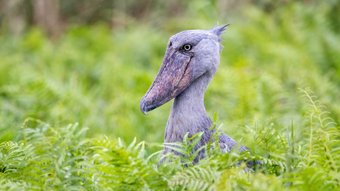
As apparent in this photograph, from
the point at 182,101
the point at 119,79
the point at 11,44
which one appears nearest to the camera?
the point at 182,101

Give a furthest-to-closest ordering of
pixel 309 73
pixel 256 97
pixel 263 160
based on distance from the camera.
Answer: pixel 309 73, pixel 256 97, pixel 263 160

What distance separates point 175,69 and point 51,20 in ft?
34.1

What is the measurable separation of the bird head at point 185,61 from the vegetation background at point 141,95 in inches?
12.2

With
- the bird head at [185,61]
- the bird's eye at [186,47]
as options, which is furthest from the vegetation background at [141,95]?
the bird's eye at [186,47]

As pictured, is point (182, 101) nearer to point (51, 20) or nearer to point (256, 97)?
point (256, 97)

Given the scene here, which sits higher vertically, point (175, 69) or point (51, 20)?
point (51, 20)

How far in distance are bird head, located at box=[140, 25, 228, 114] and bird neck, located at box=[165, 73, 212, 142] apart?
0.05 m

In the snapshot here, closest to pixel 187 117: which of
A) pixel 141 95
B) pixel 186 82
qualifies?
pixel 186 82

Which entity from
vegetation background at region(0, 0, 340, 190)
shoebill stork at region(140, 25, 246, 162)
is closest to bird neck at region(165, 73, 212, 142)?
shoebill stork at region(140, 25, 246, 162)

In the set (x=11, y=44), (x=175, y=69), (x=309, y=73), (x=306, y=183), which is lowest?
(x=306, y=183)

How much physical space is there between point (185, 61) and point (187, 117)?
319mm

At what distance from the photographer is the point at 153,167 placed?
3.09m

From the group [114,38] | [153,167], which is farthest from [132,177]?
[114,38]

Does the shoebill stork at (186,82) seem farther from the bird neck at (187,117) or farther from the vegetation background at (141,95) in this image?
the vegetation background at (141,95)
